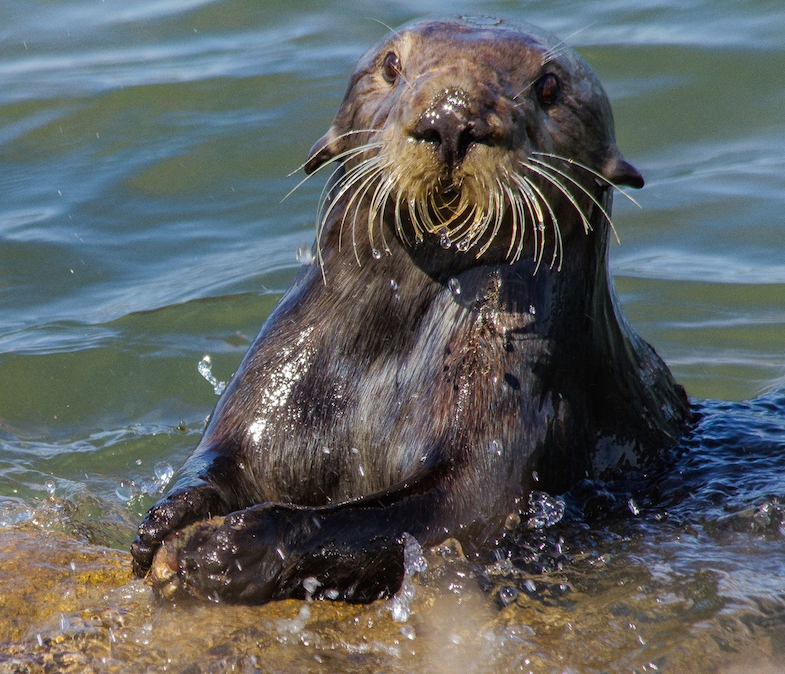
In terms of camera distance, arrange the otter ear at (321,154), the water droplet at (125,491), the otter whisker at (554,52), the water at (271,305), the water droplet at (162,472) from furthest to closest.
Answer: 1. the water droplet at (162,472)
2. the water droplet at (125,491)
3. the otter ear at (321,154)
4. the otter whisker at (554,52)
5. the water at (271,305)

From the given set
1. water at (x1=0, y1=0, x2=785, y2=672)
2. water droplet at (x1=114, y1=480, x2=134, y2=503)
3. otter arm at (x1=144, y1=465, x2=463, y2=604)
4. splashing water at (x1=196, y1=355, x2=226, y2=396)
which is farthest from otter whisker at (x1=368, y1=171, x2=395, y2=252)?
splashing water at (x1=196, y1=355, x2=226, y2=396)

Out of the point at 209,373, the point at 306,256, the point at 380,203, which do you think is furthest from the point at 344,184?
the point at 209,373

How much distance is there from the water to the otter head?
3.54 ft

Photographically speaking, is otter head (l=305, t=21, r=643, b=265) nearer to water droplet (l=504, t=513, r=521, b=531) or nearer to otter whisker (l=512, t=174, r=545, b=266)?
otter whisker (l=512, t=174, r=545, b=266)

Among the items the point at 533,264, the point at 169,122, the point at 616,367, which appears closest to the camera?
the point at 533,264

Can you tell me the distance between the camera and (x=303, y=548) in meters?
3.49

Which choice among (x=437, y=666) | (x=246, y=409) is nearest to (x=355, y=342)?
(x=246, y=409)

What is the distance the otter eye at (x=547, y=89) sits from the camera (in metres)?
3.81

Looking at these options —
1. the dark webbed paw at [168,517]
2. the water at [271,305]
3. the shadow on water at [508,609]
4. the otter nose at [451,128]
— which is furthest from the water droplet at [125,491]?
the otter nose at [451,128]

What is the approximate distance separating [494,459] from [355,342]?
70 centimetres

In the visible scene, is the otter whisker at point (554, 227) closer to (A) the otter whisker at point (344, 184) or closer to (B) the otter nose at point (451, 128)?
(B) the otter nose at point (451, 128)

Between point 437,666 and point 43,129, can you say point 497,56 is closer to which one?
point 437,666

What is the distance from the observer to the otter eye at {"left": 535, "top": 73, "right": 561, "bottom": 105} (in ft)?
12.5

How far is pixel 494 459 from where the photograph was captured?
3854 millimetres
